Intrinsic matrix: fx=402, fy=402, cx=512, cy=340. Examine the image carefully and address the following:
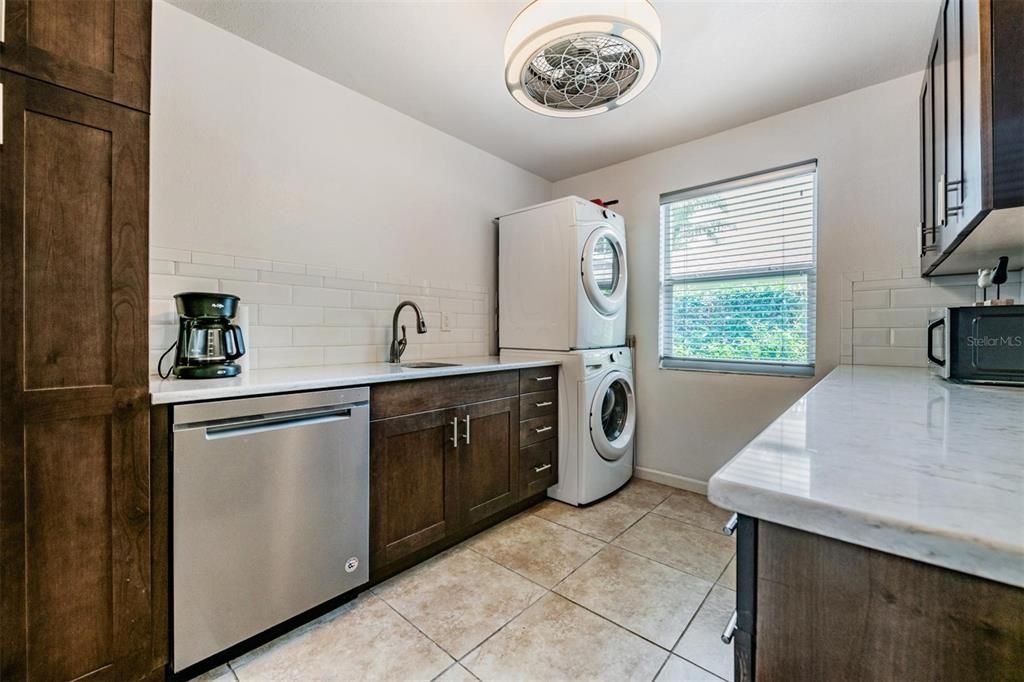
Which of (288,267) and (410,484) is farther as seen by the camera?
(288,267)

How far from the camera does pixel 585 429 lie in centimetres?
255

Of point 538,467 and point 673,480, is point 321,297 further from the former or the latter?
point 673,480

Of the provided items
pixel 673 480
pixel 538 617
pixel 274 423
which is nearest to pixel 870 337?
pixel 673 480

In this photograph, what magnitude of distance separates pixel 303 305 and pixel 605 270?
193 centimetres

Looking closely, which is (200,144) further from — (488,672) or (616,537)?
(616,537)

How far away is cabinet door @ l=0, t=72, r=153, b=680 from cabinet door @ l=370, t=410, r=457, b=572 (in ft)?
2.40

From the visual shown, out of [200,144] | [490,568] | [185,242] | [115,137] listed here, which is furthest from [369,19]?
[490,568]

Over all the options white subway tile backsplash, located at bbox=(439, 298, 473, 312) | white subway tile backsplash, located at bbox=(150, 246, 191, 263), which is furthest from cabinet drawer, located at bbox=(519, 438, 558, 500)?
white subway tile backsplash, located at bbox=(150, 246, 191, 263)

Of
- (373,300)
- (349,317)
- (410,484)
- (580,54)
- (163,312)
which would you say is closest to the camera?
(580,54)

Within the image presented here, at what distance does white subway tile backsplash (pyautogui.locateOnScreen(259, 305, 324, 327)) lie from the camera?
78.7 inches

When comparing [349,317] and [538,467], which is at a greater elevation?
[349,317]

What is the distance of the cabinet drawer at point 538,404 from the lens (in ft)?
7.95

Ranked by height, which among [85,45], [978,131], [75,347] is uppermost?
[85,45]

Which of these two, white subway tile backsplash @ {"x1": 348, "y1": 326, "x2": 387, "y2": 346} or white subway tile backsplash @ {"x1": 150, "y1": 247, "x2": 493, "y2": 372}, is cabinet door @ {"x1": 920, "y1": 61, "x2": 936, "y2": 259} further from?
white subway tile backsplash @ {"x1": 348, "y1": 326, "x2": 387, "y2": 346}
